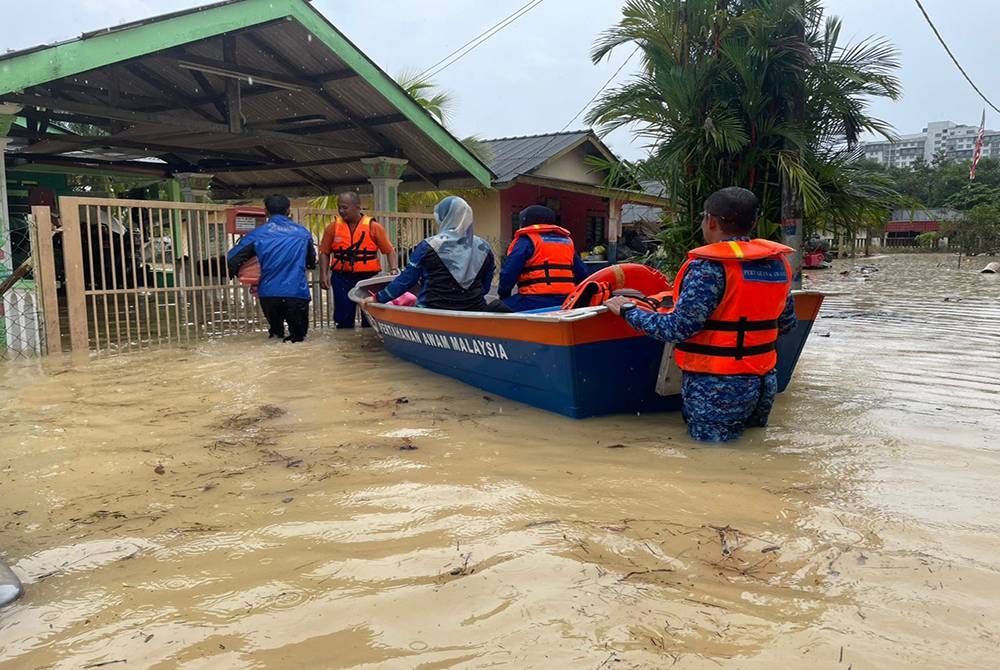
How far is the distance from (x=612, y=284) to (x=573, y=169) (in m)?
14.4

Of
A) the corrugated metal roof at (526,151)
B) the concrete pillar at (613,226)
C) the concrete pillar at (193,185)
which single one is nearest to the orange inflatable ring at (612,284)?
the corrugated metal roof at (526,151)

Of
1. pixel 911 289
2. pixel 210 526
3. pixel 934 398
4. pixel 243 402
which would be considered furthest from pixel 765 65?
pixel 911 289

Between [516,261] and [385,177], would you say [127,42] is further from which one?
[385,177]

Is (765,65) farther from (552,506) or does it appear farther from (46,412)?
(46,412)

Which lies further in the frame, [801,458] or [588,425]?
[588,425]

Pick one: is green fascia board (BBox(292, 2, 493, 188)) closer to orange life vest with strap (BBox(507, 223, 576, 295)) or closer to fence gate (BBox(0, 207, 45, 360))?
fence gate (BBox(0, 207, 45, 360))

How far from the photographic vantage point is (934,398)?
5.21 m

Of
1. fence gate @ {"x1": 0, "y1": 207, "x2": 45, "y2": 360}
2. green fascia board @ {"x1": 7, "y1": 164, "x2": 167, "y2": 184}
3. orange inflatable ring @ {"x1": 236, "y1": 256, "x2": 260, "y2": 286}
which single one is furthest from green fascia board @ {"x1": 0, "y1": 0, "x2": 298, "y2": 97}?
green fascia board @ {"x1": 7, "y1": 164, "x2": 167, "y2": 184}

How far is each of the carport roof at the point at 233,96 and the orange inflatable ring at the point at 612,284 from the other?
193 inches

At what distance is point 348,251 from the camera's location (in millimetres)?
8227

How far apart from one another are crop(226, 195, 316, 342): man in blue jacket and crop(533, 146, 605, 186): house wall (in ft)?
35.5

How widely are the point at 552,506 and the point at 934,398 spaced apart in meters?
3.67

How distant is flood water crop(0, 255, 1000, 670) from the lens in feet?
6.87

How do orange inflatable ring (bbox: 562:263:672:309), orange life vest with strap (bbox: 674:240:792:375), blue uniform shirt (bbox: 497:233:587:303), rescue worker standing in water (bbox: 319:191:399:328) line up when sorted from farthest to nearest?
rescue worker standing in water (bbox: 319:191:399:328) → blue uniform shirt (bbox: 497:233:587:303) → orange inflatable ring (bbox: 562:263:672:309) → orange life vest with strap (bbox: 674:240:792:375)
